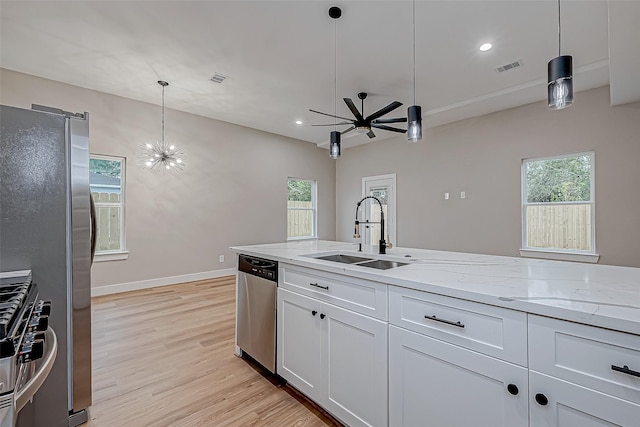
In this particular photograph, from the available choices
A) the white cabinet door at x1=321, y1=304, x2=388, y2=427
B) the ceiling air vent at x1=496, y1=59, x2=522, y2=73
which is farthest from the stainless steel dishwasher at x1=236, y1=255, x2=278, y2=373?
the ceiling air vent at x1=496, y1=59, x2=522, y2=73

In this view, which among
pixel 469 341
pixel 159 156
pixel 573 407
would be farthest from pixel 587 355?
pixel 159 156

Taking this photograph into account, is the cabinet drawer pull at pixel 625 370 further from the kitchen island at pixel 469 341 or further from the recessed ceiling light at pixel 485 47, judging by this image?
the recessed ceiling light at pixel 485 47

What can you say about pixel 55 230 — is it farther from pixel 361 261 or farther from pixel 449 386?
pixel 449 386

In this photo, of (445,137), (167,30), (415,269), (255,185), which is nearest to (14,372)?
(415,269)

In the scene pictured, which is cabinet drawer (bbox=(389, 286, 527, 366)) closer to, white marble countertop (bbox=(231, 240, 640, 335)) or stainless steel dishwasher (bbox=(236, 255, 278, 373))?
white marble countertop (bbox=(231, 240, 640, 335))

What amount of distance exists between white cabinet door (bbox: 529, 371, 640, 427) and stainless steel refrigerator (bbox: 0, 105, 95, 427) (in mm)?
2023

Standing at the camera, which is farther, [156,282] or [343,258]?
[156,282]

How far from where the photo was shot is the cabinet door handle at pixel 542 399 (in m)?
0.93

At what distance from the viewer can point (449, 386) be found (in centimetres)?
117

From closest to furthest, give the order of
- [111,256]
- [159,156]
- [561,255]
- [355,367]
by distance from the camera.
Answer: [355,367] → [561,255] → [111,256] → [159,156]

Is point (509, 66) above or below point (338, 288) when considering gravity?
above

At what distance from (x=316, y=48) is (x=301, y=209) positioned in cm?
417

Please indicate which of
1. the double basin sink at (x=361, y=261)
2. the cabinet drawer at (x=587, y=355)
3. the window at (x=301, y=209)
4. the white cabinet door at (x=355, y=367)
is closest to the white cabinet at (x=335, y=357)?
the white cabinet door at (x=355, y=367)

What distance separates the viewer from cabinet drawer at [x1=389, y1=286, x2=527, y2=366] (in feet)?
3.30
